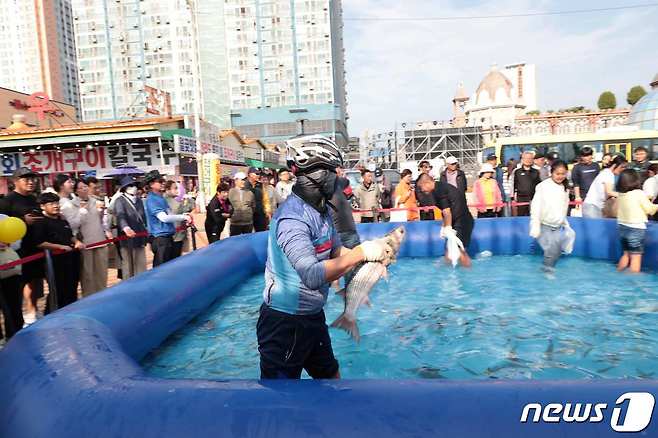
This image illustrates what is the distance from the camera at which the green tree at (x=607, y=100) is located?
64.4 meters

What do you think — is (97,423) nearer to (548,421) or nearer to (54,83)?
(548,421)

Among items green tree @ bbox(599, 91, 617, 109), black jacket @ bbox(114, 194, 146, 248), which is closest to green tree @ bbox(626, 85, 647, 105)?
green tree @ bbox(599, 91, 617, 109)

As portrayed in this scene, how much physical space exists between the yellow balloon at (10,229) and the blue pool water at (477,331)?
1.62m

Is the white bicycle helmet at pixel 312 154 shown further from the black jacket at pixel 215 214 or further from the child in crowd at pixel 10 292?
the black jacket at pixel 215 214

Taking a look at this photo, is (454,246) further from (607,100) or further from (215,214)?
(607,100)

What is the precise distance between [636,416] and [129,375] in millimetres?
2242

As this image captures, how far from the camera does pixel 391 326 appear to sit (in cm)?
509

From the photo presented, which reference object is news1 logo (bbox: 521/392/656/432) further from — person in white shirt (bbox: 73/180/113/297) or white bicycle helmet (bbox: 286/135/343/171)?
person in white shirt (bbox: 73/180/113/297)

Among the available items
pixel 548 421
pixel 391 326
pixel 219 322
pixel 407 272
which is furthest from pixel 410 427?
pixel 407 272

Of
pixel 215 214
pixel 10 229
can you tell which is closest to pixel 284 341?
pixel 10 229

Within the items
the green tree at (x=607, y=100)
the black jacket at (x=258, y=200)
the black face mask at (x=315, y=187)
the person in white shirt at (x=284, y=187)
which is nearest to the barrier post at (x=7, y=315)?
the black face mask at (x=315, y=187)

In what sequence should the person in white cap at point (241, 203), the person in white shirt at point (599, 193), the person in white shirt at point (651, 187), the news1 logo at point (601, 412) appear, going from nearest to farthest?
the news1 logo at point (601, 412), the person in white shirt at point (599, 193), the person in white shirt at point (651, 187), the person in white cap at point (241, 203)

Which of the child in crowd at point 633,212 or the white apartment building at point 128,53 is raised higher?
the white apartment building at point 128,53

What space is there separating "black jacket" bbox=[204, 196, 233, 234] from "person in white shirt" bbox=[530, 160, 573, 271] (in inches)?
195
